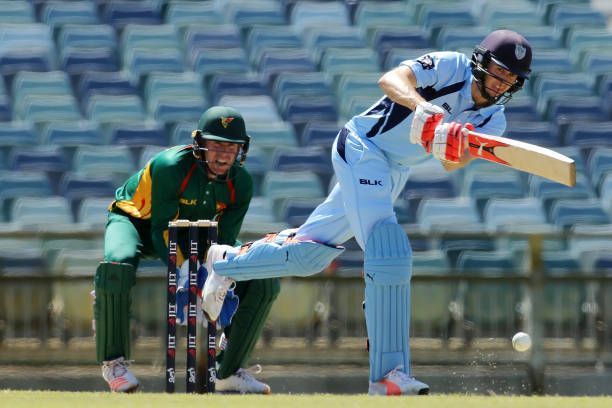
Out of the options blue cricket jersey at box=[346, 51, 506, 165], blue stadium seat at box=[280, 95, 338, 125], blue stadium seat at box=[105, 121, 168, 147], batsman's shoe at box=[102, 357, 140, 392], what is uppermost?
blue stadium seat at box=[280, 95, 338, 125]

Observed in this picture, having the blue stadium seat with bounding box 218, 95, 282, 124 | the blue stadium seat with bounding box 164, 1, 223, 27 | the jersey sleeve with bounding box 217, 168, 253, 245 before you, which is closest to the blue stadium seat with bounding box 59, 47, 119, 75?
the blue stadium seat with bounding box 164, 1, 223, 27

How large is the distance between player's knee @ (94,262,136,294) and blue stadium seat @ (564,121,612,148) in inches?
218

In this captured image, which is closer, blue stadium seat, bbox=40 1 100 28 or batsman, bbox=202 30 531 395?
batsman, bbox=202 30 531 395

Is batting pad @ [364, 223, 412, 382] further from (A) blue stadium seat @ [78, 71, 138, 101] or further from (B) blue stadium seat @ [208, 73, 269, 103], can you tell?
(A) blue stadium seat @ [78, 71, 138, 101]

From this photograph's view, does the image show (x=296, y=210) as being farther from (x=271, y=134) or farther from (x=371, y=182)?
(x=371, y=182)

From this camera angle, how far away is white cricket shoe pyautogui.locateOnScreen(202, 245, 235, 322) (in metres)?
5.26

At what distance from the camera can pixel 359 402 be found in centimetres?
401

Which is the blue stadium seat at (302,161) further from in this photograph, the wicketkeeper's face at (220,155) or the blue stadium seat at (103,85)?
the wicketkeeper's face at (220,155)

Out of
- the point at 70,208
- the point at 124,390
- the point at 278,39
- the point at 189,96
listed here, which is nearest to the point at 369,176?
the point at 124,390

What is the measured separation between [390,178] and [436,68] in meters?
0.47

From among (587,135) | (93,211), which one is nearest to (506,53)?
(93,211)

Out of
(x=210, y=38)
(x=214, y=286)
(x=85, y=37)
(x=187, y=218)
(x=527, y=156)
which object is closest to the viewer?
(x=527, y=156)

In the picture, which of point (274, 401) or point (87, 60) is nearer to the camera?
point (274, 401)

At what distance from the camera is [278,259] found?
5.08m
